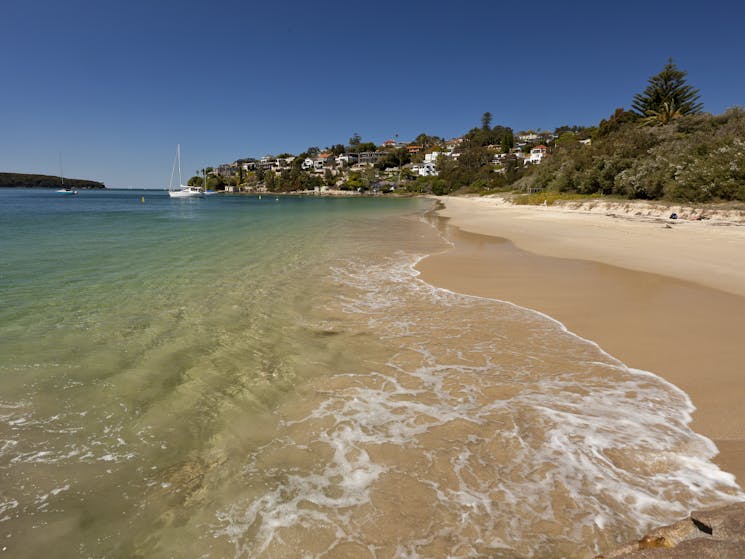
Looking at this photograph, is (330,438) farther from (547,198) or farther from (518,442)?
(547,198)

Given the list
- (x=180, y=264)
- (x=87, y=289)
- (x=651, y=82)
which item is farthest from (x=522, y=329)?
(x=651, y=82)

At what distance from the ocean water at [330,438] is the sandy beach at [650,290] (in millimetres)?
447

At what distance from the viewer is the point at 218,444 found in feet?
13.1

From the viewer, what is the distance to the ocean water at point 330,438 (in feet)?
9.70

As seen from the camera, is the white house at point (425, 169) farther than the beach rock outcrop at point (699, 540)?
Yes

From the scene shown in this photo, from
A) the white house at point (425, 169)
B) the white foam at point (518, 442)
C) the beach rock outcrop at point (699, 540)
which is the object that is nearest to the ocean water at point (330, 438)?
the white foam at point (518, 442)

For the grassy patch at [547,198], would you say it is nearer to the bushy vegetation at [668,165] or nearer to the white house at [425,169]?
the bushy vegetation at [668,165]

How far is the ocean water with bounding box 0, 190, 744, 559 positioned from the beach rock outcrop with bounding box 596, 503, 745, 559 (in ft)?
1.97

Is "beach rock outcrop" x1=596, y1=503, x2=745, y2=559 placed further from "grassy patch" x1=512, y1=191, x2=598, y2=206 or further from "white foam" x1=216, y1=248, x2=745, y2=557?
"grassy patch" x1=512, y1=191, x2=598, y2=206

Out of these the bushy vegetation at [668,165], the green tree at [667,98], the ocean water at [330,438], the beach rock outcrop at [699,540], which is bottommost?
the ocean water at [330,438]

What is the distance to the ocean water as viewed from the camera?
2.96 meters

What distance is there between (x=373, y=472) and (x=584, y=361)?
158 inches

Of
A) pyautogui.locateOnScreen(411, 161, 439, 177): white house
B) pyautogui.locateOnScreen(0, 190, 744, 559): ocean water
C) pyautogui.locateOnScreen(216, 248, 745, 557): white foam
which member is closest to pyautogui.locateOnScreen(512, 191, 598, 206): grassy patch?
pyautogui.locateOnScreen(0, 190, 744, 559): ocean water

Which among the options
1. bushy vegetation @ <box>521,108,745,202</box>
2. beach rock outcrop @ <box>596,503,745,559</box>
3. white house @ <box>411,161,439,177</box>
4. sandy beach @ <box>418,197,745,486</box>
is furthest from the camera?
white house @ <box>411,161,439,177</box>
